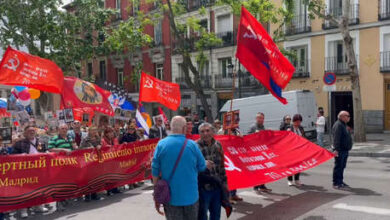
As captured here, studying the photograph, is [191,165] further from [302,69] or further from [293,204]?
[302,69]

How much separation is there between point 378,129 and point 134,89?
2158cm

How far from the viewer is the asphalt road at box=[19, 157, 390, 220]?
6.38 meters

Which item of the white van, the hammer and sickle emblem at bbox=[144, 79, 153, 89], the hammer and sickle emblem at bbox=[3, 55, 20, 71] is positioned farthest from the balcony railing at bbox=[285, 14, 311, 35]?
the hammer and sickle emblem at bbox=[3, 55, 20, 71]

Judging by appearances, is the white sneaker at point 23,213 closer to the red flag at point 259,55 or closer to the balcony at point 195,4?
the red flag at point 259,55

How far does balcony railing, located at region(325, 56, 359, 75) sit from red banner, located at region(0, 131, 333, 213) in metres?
15.7

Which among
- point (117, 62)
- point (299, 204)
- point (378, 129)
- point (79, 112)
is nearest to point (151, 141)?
point (299, 204)

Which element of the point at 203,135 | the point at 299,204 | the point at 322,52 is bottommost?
the point at 299,204

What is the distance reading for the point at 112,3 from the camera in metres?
38.2

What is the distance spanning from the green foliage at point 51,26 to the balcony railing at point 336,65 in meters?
15.6

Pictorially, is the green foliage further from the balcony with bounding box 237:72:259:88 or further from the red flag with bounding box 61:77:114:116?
the red flag with bounding box 61:77:114:116

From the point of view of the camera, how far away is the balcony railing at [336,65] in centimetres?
2251

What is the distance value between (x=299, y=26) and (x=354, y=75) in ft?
30.1

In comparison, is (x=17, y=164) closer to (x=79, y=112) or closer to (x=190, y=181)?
(x=190, y=181)

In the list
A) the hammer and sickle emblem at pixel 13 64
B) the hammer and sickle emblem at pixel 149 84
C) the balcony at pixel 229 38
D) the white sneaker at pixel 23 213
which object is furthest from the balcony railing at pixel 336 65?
the white sneaker at pixel 23 213
